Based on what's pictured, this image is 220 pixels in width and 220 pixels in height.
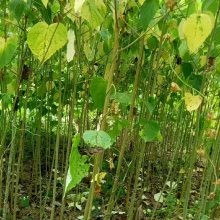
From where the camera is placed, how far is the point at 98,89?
767mm

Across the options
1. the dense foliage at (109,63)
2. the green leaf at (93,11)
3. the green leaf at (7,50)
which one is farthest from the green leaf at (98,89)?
the green leaf at (7,50)

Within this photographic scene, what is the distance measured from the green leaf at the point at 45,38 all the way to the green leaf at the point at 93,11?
5cm

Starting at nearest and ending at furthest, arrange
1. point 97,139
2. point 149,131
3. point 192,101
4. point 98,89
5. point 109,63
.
A: 1. point 97,139
2. point 98,89
3. point 192,101
4. point 149,131
5. point 109,63

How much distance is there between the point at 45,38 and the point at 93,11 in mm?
97

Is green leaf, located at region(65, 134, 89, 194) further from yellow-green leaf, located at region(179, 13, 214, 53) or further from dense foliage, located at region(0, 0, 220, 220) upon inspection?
yellow-green leaf, located at region(179, 13, 214, 53)

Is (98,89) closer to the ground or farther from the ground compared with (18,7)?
closer to the ground

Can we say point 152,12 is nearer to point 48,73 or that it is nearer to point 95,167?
point 95,167

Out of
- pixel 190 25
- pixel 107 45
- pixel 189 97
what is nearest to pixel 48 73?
pixel 107 45

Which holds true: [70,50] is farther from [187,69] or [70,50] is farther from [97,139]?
[187,69]

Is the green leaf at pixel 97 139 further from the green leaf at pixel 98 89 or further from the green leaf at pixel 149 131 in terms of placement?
the green leaf at pixel 149 131

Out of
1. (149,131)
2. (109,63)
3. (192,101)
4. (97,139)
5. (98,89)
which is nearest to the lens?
(97,139)

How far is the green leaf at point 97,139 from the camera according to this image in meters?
0.64

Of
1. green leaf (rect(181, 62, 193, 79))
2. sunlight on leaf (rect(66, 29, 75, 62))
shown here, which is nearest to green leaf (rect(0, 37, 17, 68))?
sunlight on leaf (rect(66, 29, 75, 62))

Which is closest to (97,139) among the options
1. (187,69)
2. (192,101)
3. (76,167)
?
(76,167)
